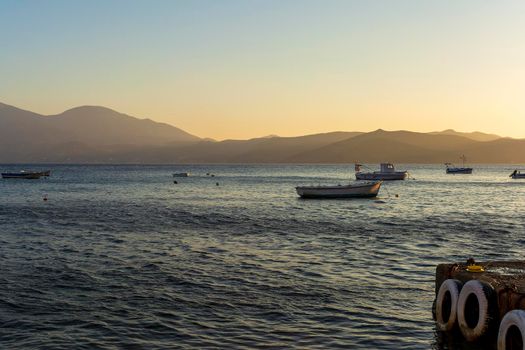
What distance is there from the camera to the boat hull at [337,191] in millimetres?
76875

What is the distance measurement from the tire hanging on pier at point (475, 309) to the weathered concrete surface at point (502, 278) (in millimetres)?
231

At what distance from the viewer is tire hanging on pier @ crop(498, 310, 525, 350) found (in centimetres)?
1318

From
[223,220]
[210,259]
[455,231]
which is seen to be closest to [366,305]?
[210,259]

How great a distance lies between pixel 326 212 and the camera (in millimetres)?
57844

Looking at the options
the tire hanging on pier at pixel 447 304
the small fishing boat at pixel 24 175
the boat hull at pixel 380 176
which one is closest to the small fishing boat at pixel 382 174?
the boat hull at pixel 380 176

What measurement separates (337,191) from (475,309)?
201 feet

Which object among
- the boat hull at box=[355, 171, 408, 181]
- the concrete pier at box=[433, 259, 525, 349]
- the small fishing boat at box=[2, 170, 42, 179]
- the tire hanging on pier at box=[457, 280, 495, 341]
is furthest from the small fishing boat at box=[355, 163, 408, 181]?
the tire hanging on pier at box=[457, 280, 495, 341]

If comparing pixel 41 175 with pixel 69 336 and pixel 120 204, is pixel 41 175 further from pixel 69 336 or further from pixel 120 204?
pixel 69 336

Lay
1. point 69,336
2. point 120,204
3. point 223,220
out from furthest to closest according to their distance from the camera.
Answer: point 120,204 → point 223,220 → point 69,336

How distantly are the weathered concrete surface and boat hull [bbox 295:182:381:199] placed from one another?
2279 inches

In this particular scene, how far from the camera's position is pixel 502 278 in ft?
53.4

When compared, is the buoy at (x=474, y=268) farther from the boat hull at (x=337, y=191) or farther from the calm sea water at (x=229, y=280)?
the boat hull at (x=337, y=191)

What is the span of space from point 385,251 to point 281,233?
10.2 meters

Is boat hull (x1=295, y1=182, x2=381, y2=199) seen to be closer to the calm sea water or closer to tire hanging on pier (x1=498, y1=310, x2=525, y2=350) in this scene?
the calm sea water
